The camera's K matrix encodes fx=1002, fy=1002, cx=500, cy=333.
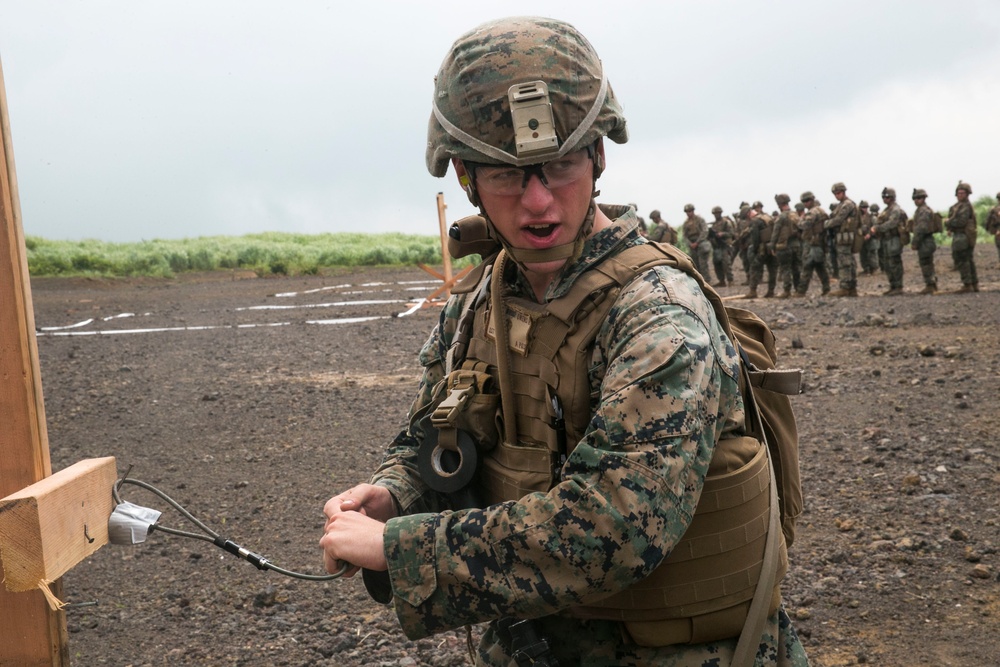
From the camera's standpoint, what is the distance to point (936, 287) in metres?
18.2

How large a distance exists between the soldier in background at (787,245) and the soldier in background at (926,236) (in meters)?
2.44

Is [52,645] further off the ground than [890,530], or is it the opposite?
[52,645]

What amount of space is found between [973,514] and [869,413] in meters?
2.56

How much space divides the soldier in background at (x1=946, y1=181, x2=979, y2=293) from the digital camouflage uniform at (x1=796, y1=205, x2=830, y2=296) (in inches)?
96.1

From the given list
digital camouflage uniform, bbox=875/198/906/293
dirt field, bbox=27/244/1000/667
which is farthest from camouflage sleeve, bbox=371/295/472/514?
digital camouflage uniform, bbox=875/198/906/293

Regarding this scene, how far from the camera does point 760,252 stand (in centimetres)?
2194

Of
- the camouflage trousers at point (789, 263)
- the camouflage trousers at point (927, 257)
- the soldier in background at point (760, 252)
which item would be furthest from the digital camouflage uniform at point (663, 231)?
the camouflage trousers at point (927, 257)

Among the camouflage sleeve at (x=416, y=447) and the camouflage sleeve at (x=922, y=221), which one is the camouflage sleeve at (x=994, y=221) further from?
the camouflage sleeve at (x=416, y=447)

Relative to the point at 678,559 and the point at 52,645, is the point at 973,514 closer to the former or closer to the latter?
the point at 678,559

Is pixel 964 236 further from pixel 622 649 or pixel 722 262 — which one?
pixel 622 649

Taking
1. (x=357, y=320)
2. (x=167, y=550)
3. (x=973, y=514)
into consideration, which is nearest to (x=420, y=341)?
(x=357, y=320)

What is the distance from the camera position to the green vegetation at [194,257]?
3034 cm

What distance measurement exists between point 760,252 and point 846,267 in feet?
9.17

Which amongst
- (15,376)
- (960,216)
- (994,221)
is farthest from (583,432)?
(994,221)
